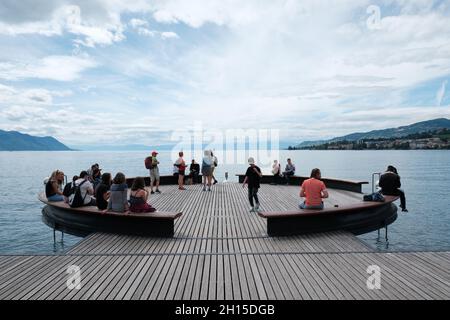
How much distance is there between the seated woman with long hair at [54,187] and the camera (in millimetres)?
10602

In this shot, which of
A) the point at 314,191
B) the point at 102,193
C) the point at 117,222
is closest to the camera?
the point at 117,222

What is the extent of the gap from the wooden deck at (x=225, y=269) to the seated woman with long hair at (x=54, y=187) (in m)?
3.23

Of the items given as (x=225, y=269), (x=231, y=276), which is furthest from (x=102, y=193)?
(x=231, y=276)

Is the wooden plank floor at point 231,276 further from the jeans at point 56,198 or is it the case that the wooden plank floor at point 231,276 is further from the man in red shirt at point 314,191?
the jeans at point 56,198

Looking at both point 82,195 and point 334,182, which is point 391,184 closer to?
point 334,182

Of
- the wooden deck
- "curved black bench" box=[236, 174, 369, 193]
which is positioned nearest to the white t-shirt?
the wooden deck

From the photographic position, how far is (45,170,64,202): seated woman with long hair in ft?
34.8

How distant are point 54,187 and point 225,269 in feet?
24.4

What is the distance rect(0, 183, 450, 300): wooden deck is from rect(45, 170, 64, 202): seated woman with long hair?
3.23 m

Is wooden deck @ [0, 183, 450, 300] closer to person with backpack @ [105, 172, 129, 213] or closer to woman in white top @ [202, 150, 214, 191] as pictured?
person with backpack @ [105, 172, 129, 213]

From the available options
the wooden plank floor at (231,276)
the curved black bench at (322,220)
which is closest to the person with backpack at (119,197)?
the wooden plank floor at (231,276)

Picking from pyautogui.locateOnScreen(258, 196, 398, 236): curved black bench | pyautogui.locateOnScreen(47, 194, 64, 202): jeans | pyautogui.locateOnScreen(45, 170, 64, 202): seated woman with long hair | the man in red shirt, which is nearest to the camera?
pyautogui.locateOnScreen(258, 196, 398, 236): curved black bench

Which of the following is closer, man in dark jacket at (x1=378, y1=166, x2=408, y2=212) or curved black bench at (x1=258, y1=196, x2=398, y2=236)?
curved black bench at (x1=258, y1=196, x2=398, y2=236)

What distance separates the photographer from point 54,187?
10.7 meters
